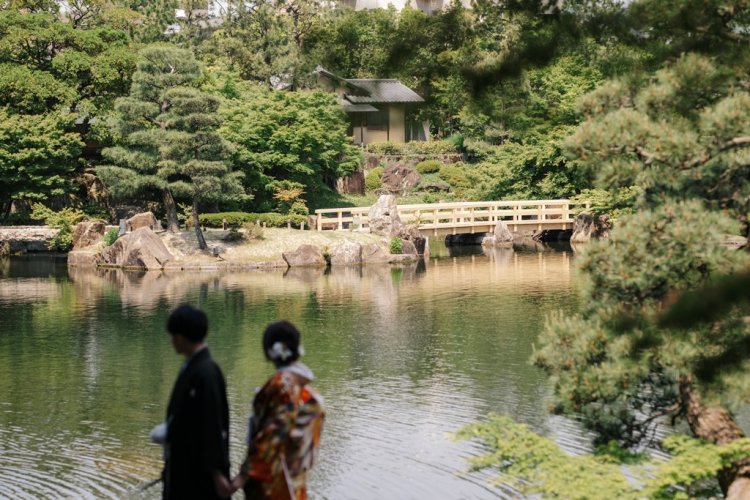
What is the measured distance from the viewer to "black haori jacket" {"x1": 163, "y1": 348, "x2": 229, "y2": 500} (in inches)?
199

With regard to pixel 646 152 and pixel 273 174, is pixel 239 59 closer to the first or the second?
pixel 273 174

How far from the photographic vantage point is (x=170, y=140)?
30516mm

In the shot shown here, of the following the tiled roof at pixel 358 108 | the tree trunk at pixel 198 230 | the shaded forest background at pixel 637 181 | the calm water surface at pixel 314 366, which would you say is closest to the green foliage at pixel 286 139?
the tree trunk at pixel 198 230

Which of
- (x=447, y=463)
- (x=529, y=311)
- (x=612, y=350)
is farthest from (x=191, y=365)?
(x=529, y=311)

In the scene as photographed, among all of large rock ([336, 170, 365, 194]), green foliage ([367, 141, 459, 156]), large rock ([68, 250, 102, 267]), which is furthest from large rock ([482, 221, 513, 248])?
large rock ([68, 250, 102, 267])

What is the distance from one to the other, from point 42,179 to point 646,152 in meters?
30.2

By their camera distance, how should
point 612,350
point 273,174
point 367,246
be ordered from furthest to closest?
point 273,174 → point 367,246 → point 612,350

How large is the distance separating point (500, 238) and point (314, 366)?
2314cm

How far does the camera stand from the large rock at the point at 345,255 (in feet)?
105

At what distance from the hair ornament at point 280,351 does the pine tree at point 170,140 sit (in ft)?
84.2

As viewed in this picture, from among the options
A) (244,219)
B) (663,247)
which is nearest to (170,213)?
(244,219)

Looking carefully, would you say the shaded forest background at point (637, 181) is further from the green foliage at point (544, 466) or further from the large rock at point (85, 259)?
the large rock at point (85, 259)

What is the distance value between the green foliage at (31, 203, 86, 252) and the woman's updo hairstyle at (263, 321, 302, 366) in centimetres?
3073

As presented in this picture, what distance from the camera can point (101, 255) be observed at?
3219 centimetres
